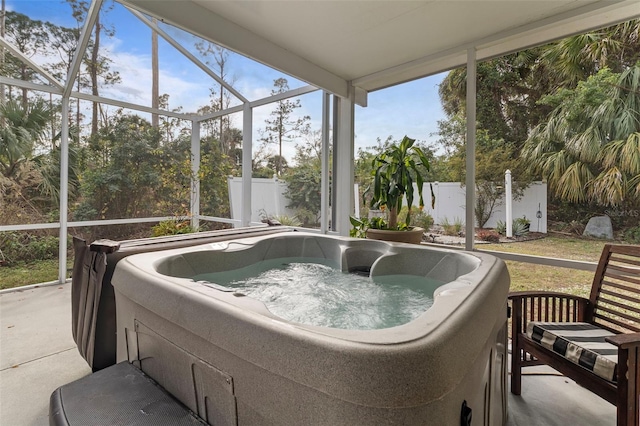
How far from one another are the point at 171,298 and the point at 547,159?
2800 mm

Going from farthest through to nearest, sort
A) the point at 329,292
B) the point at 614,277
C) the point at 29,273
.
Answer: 1. the point at 29,273
2. the point at 329,292
3. the point at 614,277

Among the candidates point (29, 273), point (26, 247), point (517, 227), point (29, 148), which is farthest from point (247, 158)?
point (517, 227)

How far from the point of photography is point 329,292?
1867 mm

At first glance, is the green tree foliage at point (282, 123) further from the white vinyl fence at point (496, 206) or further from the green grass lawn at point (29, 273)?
the green grass lawn at point (29, 273)

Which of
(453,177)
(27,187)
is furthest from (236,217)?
(453,177)

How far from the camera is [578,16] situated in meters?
2.17

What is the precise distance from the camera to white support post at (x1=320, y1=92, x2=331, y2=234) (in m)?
3.81

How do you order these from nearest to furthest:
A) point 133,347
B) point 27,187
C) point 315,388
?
point 315,388
point 133,347
point 27,187

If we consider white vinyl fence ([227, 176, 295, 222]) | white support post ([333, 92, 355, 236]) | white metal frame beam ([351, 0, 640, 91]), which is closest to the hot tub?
white metal frame beam ([351, 0, 640, 91])

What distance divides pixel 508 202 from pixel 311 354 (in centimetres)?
Answer: 260

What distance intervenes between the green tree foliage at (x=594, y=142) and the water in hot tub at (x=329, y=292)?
1420 mm

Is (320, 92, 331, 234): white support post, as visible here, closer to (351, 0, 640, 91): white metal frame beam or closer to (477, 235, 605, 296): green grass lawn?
(351, 0, 640, 91): white metal frame beam

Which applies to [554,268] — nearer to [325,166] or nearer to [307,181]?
[325,166]

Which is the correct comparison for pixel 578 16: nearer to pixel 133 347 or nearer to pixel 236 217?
pixel 133 347
